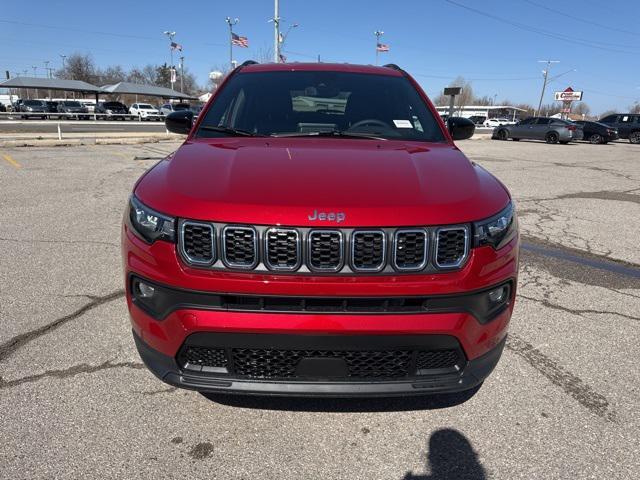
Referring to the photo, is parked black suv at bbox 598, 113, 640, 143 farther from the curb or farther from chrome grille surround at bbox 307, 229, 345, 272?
chrome grille surround at bbox 307, 229, 345, 272

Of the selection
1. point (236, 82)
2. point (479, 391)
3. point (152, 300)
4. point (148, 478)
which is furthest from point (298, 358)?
point (236, 82)

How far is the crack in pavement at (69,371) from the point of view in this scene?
2746 mm

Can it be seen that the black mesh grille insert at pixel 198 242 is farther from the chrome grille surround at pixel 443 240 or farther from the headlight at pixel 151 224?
the chrome grille surround at pixel 443 240

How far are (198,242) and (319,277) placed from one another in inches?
21.8

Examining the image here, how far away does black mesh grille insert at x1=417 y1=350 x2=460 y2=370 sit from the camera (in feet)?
7.06

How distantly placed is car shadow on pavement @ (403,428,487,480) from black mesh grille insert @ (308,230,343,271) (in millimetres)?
1053

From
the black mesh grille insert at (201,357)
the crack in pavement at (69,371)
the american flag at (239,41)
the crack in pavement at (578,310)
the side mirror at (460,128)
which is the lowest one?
the crack in pavement at (69,371)

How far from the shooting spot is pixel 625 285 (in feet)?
14.8

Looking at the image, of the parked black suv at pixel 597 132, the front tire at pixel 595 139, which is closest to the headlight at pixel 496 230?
the parked black suv at pixel 597 132

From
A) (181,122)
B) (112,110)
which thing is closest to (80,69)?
(112,110)

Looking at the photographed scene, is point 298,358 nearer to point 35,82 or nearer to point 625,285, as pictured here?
point 625,285

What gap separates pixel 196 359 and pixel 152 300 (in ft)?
1.11

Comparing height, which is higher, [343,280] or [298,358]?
[343,280]

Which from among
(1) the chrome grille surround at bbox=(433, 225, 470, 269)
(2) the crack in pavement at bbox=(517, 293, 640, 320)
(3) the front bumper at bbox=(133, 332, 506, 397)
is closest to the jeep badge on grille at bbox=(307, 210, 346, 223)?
(1) the chrome grille surround at bbox=(433, 225, 470, 269)
